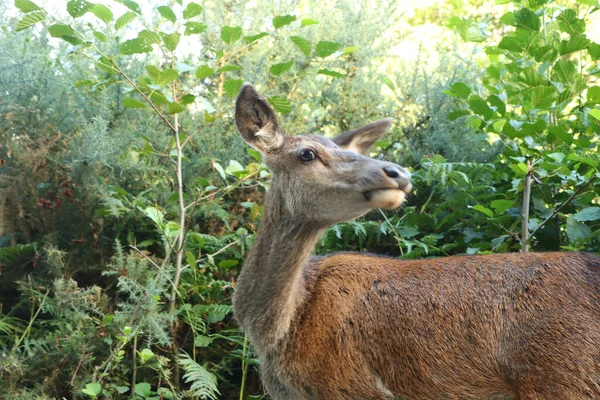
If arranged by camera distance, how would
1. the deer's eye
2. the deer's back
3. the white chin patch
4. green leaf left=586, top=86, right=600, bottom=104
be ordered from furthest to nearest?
1. green leaf left=586, top=86, right=600, bottom=104
2. the deer's eye
3. the white chin patch
4. the deer's back

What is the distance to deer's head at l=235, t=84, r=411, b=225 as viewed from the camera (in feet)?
12.1

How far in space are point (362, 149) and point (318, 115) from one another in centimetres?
188

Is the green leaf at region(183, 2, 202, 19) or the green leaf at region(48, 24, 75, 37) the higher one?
the green leaf at region(183, 2, 202, 19)

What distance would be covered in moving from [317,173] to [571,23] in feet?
6.32

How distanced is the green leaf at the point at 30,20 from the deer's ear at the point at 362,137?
6.59 feet

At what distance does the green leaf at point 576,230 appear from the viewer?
4.47 m

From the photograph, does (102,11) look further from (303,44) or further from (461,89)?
(461,89)

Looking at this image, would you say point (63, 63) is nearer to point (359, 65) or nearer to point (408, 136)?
point (359, 65)

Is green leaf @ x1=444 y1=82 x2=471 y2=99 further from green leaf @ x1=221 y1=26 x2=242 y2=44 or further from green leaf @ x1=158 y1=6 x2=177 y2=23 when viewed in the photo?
green leaf @ x1=158 y1=6 x2=177 y2=23

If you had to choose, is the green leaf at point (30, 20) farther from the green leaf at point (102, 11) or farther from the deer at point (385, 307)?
the deer at point (385, 307)

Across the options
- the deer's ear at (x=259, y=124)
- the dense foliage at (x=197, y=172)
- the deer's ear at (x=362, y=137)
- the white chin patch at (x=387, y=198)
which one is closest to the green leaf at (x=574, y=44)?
the dense foliage at (x=197, y=172)

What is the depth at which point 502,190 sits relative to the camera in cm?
542

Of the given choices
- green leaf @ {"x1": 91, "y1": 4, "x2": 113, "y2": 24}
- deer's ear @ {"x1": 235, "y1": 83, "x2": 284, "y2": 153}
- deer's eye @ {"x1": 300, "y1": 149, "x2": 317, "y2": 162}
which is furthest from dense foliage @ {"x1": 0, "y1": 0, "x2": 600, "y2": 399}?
deer's eye @ {"x1": 300, "y1": 149, "x2": 317, "y2": 162}

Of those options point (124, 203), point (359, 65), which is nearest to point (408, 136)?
point (359, 65)
